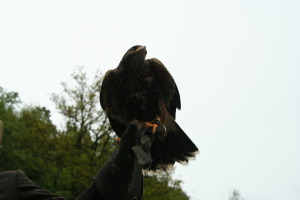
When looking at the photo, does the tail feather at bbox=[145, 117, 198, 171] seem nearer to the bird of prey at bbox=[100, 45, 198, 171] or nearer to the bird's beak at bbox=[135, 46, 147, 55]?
the bird of prey at bbox=[100, 45, 198, 171]

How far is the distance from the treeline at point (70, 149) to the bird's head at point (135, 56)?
15027 millimetres

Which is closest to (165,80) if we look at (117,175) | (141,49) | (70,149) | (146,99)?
(141,49)

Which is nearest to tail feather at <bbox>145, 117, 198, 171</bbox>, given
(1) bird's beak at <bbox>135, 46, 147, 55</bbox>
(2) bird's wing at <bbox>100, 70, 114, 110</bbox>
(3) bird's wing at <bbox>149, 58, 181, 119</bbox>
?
(3) bird's wing at <bbox>149, 58, 181, 119</bbox>

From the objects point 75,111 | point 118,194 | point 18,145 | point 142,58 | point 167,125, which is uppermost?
point 75,111

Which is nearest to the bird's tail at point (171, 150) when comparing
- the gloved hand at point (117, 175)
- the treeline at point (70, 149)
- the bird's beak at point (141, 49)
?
the bird's beak at point (141, 49)

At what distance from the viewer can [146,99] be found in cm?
453

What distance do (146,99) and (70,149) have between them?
57.8 feet

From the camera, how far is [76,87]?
75.7ft

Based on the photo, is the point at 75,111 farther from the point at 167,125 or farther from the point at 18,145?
the point at 167,125

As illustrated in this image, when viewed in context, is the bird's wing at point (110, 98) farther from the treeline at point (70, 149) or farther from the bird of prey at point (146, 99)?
the treeline at point (70, 149)

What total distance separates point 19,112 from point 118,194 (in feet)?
102

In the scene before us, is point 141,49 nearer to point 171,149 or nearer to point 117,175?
point 171,149

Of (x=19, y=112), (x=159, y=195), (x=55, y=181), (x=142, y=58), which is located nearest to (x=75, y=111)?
(x=55, y=181)

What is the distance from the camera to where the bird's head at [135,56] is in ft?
16.0
